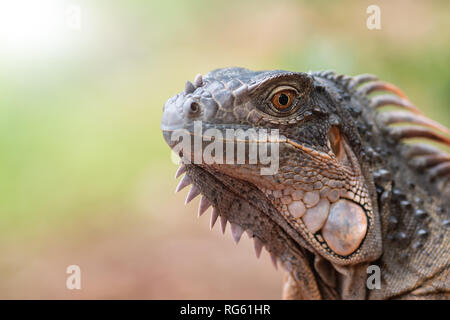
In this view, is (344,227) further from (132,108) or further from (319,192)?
(132,108)

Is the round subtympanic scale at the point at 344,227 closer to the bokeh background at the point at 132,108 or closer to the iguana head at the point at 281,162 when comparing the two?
the iguana head at the point at 281,162

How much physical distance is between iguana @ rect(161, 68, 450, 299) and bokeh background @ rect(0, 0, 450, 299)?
8.25ft

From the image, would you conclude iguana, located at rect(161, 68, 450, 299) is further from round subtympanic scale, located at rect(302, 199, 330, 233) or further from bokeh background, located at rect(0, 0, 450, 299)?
bokeh background, located at rect(0, 0, 450, 299)

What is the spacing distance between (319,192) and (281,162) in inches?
9.5

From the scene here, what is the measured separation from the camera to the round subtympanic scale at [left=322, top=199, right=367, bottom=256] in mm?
1886

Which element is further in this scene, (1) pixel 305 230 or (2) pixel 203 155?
(1) pixel 305 230

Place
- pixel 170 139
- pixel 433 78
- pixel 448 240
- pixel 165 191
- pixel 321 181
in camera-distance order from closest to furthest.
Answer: pixel 170 139, pixel 321 181, pixel 448 240, pixel 433 78, pixel 165 191

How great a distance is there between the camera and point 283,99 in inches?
73.0

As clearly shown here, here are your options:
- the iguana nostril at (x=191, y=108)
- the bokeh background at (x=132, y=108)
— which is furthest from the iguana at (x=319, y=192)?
the bokeh background at (x=132, y=108)
